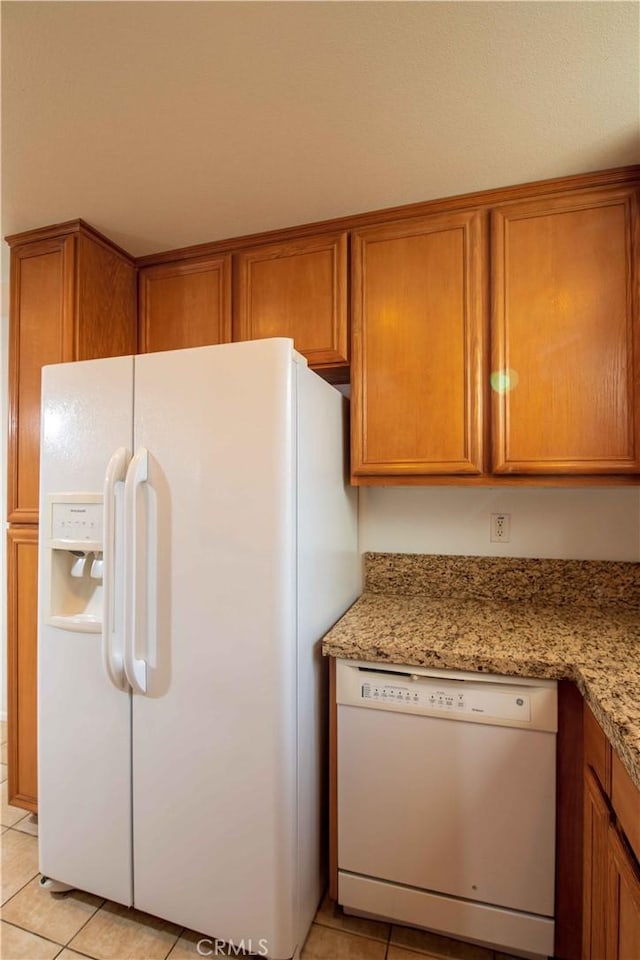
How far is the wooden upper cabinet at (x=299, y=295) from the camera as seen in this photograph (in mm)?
1743

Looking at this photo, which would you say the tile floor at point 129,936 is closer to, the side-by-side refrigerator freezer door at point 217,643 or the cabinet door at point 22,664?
the side-by-side refrigerator freezer door at point 217,643

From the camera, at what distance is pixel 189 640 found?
1276 mm

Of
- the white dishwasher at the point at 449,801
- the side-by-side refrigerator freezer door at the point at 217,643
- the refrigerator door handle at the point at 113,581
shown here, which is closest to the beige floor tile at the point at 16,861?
the side-by-side refrigerator freezer door at the point at 217,643

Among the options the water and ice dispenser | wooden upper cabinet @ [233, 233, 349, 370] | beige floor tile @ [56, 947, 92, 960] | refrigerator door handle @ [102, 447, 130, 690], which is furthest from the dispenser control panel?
beige floor tile @ [56, 947, 92, 960]

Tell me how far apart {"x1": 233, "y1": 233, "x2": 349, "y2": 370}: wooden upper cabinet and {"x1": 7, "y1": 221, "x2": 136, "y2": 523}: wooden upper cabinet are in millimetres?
559

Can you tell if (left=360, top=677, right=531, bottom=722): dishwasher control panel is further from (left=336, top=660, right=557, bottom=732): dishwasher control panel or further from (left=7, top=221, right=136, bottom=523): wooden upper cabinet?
(left=7, top=221, right=136, bottom=523): wooden upper cabinet

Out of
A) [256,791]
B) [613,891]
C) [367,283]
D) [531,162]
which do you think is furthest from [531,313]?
[256,791]

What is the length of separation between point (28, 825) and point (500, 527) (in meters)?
2.29

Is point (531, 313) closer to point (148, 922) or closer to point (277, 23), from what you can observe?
point (277, 23)

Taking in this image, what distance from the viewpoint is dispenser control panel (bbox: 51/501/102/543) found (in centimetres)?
140

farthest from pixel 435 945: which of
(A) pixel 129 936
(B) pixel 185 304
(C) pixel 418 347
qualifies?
(B) pixel 185 304

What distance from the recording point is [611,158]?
142cm

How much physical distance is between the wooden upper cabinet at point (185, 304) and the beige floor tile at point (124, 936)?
2.03 metres

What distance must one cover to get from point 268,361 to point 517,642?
1097mm
